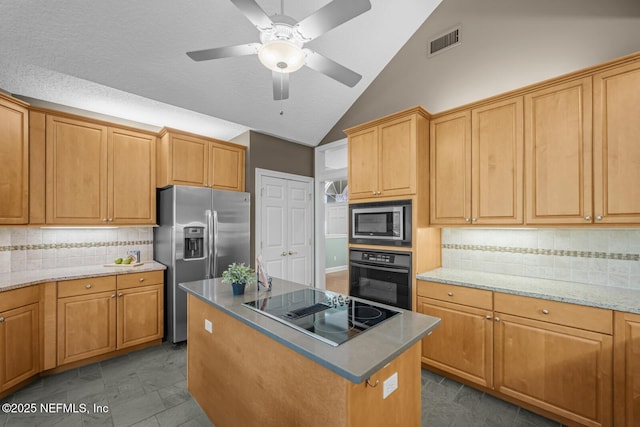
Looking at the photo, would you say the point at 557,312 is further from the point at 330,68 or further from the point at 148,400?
the point at 148,400

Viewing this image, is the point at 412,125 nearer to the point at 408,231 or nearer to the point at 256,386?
the point at 408,231

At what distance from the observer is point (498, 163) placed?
7.78 feet

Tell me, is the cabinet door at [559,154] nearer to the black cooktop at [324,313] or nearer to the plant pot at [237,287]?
the black cooktop at [324,313]

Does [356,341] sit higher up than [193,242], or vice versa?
[193,242]

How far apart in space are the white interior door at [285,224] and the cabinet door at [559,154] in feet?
9.83

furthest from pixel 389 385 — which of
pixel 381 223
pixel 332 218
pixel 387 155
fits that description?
pixel 332 218

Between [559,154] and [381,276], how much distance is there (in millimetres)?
1763

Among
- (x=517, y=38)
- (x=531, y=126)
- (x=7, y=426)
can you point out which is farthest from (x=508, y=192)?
(x=7, y=426)

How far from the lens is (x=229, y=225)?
3.57 meters

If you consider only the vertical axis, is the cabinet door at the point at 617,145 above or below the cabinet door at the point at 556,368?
above

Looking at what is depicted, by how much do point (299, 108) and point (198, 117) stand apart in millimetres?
1293

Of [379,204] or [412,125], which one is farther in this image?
[379,204]

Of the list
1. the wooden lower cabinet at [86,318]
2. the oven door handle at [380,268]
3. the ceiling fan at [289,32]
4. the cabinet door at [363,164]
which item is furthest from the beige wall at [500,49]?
the wooden lower cabinet at [86,318]

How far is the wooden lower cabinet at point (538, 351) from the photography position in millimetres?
1690
